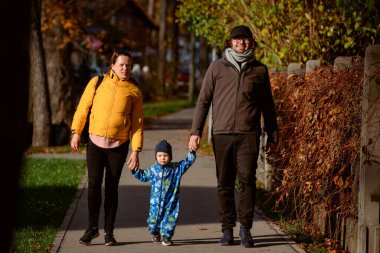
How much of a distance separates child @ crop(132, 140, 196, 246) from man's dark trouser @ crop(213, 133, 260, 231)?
285 mm

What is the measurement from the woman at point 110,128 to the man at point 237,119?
0.57 m

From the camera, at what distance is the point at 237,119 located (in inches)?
307

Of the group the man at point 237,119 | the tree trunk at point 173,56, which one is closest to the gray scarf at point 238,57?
the man at point 237,119

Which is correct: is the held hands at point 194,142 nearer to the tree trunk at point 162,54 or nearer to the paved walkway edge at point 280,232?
Result: the paved walkway edge at point 280,232

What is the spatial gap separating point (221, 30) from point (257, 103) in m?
8.00

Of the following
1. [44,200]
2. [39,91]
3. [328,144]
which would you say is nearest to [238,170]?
[328,144]

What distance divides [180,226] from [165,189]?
1.16 meters

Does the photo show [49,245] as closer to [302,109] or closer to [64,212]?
[64,212]

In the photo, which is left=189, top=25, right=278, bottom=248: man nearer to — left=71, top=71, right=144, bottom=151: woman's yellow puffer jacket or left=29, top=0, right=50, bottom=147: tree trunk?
left=71, top=71, right=144, bottom=151: woman's yellow puffer jacket

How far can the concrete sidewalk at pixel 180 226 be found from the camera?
7766mm

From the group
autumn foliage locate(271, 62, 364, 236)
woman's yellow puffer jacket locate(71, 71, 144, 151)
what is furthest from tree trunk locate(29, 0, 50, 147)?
woman's yellow puffer jacket locate(71, 71, 144, 151)

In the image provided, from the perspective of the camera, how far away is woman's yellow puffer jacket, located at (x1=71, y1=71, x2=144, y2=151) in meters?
7.71

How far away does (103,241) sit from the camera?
26.5 ft

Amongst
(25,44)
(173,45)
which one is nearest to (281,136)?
(25,44)
